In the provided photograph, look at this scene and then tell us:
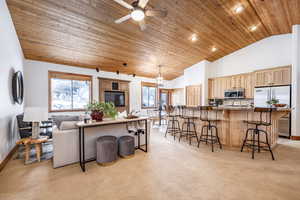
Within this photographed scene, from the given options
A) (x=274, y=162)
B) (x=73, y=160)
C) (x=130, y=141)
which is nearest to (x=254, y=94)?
(x=274, y=162)

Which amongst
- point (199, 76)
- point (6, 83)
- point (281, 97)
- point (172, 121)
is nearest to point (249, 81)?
point (281, 97)

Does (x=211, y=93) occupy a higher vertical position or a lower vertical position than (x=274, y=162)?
higher

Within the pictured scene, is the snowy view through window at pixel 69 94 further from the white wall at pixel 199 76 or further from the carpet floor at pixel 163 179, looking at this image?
the white wall at pixel 199 76

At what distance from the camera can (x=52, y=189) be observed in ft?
6.28

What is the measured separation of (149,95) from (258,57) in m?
5.50

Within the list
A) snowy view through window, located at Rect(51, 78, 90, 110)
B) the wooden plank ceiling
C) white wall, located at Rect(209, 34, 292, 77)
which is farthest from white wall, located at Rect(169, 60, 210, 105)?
snowy view through window, located at Rect(51, 78, 90, 110)

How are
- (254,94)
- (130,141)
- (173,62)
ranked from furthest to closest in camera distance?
(173,62), (254,94), (130,141)

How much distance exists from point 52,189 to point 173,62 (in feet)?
20.2

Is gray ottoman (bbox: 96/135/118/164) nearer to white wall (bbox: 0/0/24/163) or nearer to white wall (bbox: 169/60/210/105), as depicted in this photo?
white wall (bbox: 0/0/24/163)

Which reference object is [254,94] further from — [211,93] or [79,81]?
[79,81]

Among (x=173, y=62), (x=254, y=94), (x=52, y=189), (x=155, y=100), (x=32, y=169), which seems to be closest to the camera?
(x=52, y=189)

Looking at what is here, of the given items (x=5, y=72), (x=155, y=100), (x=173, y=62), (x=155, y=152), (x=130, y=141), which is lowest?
(x=155, y=152)

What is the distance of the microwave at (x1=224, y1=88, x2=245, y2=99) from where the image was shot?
5863mm

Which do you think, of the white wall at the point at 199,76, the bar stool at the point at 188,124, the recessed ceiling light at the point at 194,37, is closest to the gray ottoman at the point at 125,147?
the bar stool at the point at 188,124
